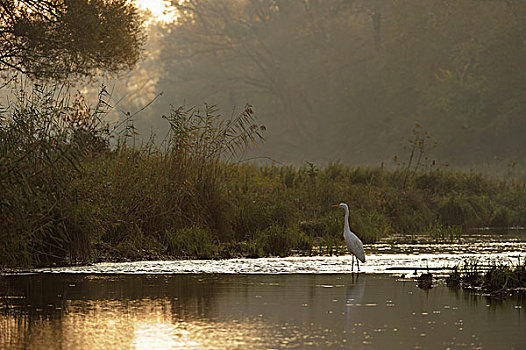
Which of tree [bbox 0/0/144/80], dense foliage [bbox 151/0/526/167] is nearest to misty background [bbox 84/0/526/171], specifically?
dense foliage [bbox 151/0/526/167]

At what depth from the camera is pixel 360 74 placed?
64312 mm

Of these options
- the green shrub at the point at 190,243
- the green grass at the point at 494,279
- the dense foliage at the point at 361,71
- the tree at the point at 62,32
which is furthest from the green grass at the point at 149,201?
the dense foliage at the point at 361,71

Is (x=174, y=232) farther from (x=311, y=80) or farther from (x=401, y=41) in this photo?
(x=311, y=80)

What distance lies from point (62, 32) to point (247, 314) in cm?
2356

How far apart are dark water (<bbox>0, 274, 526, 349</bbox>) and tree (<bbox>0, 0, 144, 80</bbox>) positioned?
20.0 m

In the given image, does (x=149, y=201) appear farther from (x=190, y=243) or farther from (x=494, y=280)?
(x=494, y=280)

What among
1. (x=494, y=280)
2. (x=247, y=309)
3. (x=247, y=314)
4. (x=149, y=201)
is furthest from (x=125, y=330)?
(x=149, y=201)

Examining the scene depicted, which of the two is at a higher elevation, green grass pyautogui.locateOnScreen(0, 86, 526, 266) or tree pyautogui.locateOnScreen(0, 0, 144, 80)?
tree pyautogui.locateOnScreen(0, 0, 144, 80)

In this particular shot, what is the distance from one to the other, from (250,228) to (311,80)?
50188 millimetres

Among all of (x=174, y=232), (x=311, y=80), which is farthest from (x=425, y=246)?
(x=311, y=80)

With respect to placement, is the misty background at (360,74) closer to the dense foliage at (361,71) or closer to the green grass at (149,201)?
the dense foliage at (361,71)

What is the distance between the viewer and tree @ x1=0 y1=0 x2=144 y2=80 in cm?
3078

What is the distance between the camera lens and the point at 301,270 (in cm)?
1284

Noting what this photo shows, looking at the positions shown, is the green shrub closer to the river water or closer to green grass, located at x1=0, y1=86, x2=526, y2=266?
green grass, located at x1=0, y1=86, x2=526, y2=266
